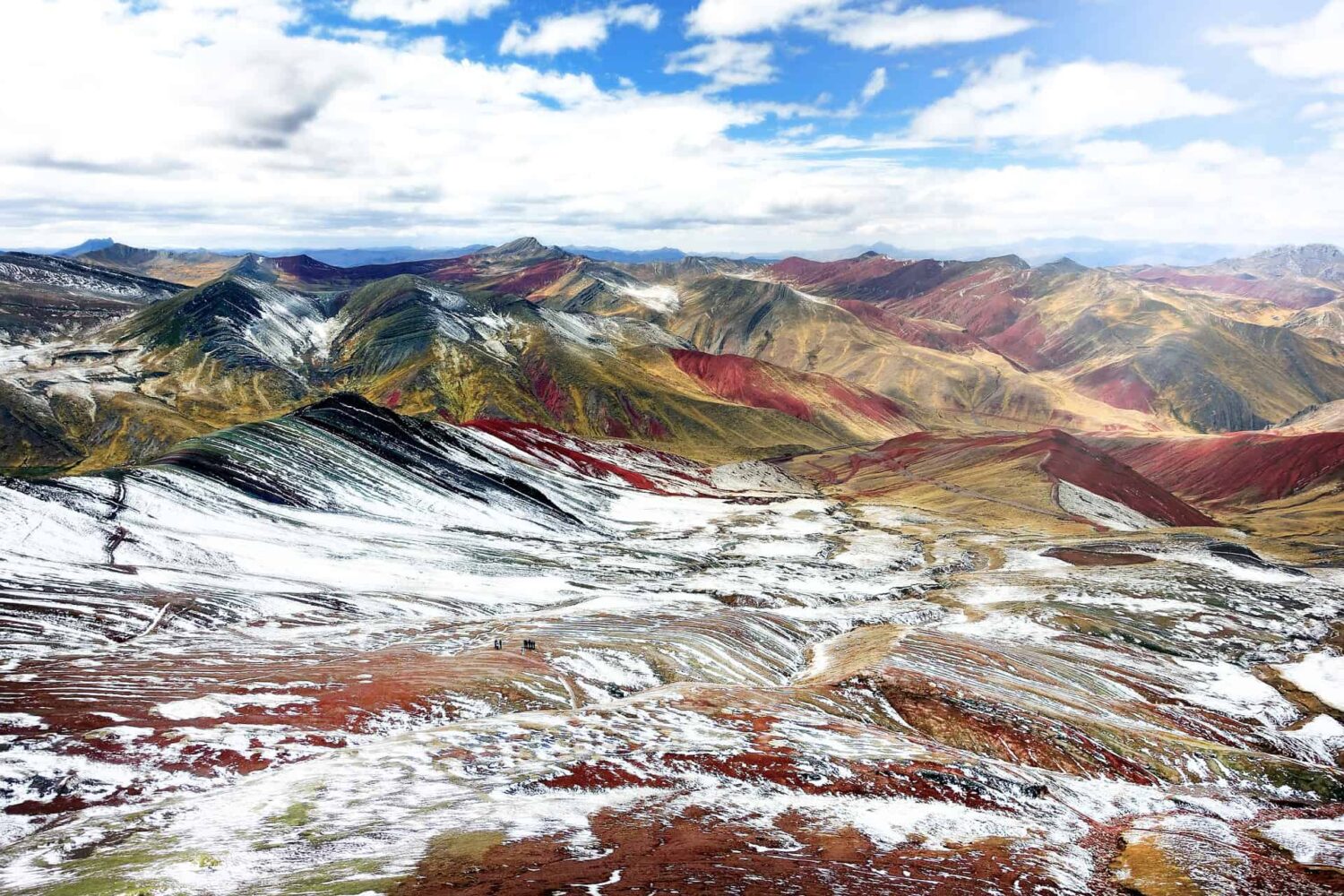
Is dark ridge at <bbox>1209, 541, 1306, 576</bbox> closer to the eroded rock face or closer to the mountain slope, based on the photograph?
the eroded rock face

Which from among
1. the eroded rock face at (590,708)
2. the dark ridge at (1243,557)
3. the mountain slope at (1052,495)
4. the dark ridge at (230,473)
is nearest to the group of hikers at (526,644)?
the eroded rock face at (590,708)

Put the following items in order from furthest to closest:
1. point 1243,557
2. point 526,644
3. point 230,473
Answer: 1. point 1243,557
2. point 230,473
3. point 526,644

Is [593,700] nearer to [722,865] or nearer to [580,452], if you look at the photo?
[722,865]

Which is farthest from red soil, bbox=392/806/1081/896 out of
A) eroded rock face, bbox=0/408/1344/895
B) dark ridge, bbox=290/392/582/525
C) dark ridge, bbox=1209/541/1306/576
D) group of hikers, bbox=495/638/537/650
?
dark ridge, bbox=1209/541/1306/576

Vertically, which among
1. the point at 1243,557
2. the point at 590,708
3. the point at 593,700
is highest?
the point at 590,708

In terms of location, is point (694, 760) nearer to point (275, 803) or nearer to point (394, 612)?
point (275, 803)

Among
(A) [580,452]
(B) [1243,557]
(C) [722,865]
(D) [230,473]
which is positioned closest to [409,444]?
(D) [230,473]

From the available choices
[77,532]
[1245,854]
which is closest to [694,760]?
[1245,854]

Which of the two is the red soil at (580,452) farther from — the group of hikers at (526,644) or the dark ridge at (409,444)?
the group of hikers at (526,644)

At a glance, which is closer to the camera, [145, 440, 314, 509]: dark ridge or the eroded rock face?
the eroded rock face
